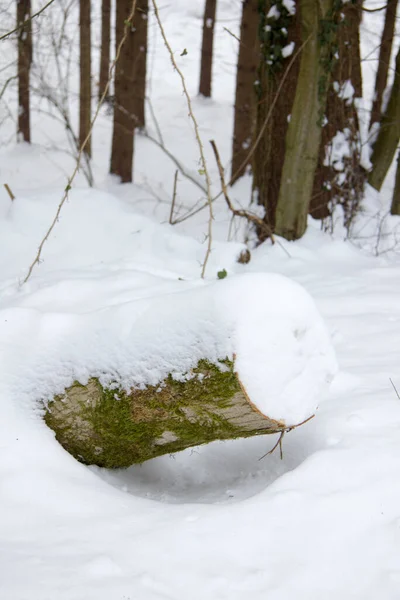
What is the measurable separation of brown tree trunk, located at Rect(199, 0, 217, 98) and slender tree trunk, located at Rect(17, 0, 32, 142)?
163 inches

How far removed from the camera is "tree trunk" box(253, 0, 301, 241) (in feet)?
16.3

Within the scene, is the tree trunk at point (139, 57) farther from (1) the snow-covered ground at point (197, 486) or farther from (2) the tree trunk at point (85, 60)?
(1) the snow-covered ground at point (197, 486)

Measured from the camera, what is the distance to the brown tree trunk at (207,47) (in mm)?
13547

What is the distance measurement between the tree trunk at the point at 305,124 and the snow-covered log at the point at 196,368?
3.00m

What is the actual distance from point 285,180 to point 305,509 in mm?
3534

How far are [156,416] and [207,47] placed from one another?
13.7m

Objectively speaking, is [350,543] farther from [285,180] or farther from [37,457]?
[285,180]

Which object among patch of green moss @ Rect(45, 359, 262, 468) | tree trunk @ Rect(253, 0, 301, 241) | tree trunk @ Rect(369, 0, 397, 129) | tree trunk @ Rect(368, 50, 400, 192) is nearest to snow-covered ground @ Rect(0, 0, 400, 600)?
patch of green moss @ Rect(45, 359, 262, 468)

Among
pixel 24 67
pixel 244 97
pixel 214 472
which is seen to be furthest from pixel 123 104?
pixel 214 472

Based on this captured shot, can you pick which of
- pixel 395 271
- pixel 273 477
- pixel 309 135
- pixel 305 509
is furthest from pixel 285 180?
pixel 305 509

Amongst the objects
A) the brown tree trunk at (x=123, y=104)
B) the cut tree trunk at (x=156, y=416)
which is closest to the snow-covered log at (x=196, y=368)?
the cut tree trunk at (x=156, y=416)

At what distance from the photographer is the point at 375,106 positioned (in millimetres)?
9172

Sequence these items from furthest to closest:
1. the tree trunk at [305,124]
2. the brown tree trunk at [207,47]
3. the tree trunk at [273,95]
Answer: the brown tree trunk at [207,47], the tree trunk at [273,95], the tree trunk at [305,124]

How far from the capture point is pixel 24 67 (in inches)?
413
